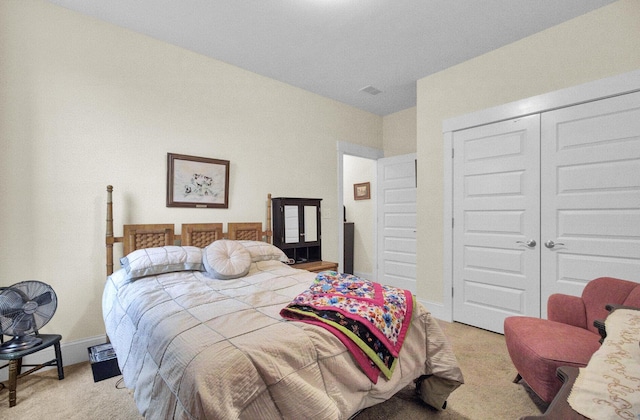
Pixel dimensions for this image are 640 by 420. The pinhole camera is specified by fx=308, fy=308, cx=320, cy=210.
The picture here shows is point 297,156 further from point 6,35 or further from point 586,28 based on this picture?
point 586,28

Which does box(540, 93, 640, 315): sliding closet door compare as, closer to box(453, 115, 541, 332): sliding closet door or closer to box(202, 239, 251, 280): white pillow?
box(453, 115, 541, 332): sliding closet door

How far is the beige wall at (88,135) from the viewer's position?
7.34 feet

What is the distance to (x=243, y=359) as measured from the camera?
3.59 ft

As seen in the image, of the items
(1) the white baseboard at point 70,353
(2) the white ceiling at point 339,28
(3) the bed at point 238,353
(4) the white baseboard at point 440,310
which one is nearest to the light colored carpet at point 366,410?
(1) the white baseboard at point 70,353

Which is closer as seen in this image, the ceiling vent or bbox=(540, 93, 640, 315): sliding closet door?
bbox=(540, 93, 640, 315): sliding closet door

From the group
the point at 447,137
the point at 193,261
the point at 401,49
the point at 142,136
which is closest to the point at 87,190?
the point at 142,136

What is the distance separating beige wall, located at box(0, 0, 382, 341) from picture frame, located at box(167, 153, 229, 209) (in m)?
0.07

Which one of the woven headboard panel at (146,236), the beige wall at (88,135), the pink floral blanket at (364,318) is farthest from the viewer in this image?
the woven headboard panel at (146,236)

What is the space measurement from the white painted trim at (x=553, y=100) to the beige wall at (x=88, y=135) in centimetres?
238

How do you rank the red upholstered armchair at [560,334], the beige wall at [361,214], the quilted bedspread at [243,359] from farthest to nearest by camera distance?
the beige wall at [361,214] → the red upholstered armchair at [560,334] → the quilted bedspread at [243,359]

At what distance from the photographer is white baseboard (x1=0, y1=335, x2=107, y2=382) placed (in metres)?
2.29

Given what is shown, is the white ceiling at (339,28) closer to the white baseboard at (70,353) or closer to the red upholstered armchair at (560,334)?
the red upholstered armchair at (560,334)

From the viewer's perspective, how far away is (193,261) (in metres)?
2.48

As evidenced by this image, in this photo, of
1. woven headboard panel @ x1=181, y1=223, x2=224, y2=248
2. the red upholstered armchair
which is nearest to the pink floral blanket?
the red upholstered armchair
